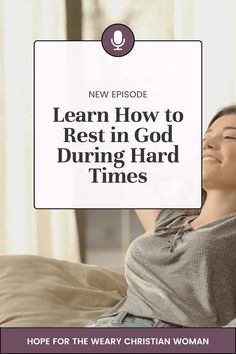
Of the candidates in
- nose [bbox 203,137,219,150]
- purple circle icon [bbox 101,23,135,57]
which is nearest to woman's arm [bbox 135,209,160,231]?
nose [bbox 203,137,219,150]

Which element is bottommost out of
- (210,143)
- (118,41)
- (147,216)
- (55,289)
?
(55,289)

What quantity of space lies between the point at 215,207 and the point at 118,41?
0.30m

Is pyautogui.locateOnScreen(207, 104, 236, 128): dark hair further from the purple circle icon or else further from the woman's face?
the purple circle icon

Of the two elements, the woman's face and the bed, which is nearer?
the woman's face

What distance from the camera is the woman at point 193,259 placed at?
1265 millimetres

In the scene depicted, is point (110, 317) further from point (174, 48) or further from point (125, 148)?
point (174, 48)

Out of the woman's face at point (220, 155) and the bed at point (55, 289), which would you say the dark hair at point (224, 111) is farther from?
the bed at point (55, 289)

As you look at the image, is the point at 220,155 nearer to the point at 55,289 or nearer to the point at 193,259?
the point at 193,259

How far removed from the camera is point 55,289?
5.06 feet

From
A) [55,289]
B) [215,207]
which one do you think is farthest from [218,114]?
[55,289]

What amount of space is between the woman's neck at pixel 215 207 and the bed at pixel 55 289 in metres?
0.28

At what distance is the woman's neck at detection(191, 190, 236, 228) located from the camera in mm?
1312

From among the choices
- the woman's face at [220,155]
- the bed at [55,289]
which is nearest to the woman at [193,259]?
the woman's face at [220,155]

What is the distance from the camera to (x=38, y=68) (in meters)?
1.32
